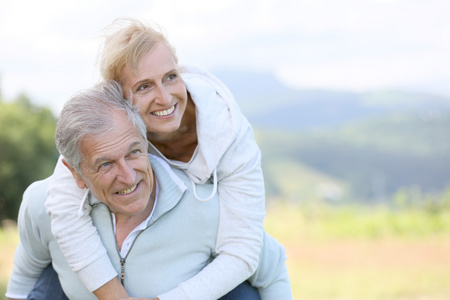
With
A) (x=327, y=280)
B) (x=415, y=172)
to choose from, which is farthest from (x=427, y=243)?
(x=415, y=172)

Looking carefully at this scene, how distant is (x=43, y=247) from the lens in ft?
7.66

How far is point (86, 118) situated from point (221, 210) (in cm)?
59

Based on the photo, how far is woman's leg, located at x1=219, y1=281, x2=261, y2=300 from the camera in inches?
90.7

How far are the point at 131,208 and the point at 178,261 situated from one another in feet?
0.91

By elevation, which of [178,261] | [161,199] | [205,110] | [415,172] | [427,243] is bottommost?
[415,172]

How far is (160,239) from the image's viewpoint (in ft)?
7.14

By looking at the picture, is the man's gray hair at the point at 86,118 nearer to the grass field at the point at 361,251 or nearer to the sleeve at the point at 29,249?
the sleeve at the point at 29,249

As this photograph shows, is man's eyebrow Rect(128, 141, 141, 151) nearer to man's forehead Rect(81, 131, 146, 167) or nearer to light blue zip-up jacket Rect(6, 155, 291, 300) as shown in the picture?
man's forehead Rect(81, 131, 146, 167)

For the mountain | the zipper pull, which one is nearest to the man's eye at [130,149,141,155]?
the zipper pull

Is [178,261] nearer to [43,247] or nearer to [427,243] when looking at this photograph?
[43,247]

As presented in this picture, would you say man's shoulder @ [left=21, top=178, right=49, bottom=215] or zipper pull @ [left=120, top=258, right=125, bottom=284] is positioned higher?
man's shoulder @ [left=21, top=178, right=49, bottom=215]

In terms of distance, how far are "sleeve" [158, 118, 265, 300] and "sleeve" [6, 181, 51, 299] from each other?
0.59 meters

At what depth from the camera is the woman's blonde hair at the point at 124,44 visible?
7.09 feet

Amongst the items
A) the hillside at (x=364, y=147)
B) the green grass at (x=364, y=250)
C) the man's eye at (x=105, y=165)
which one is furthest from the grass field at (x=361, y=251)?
the man's eye at (x=105, y=165)
